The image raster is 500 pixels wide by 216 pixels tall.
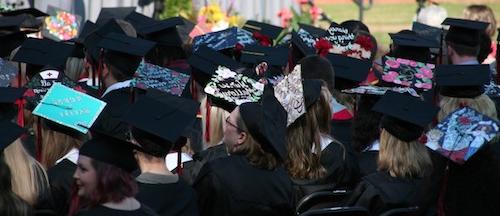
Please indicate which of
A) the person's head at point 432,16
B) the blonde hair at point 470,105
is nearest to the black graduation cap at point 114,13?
the person's head at point 432,16

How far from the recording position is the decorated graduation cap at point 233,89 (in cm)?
616

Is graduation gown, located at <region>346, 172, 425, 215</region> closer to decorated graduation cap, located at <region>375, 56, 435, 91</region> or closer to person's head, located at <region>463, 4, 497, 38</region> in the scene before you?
decorated graduation cap, located at <region>375, 56, 435, 91</region>

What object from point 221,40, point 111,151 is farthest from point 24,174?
point 221,40

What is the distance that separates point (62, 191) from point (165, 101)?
2.24ft

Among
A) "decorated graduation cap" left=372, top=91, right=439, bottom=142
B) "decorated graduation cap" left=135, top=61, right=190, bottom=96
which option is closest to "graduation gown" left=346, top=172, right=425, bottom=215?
"decorated graduation cap" left=372, top=91, right=439, bottom=142

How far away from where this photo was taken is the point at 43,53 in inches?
279

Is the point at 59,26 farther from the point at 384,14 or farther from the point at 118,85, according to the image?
the point at 384,14

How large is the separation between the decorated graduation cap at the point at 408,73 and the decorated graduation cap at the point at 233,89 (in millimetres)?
1666

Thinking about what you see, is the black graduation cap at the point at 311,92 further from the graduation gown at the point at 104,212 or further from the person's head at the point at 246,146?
the graduation gown at the point at 104,212

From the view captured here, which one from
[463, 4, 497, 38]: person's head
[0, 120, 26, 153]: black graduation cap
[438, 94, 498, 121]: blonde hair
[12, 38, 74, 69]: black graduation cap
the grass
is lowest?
the grass

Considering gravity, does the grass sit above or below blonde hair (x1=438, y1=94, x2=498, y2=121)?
below

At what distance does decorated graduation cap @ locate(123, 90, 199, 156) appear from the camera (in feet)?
15.5

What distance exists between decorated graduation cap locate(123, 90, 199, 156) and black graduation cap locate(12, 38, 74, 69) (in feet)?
6.99

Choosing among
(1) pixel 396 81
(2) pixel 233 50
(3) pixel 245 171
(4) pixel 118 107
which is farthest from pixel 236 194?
(2) pixel 233 50
